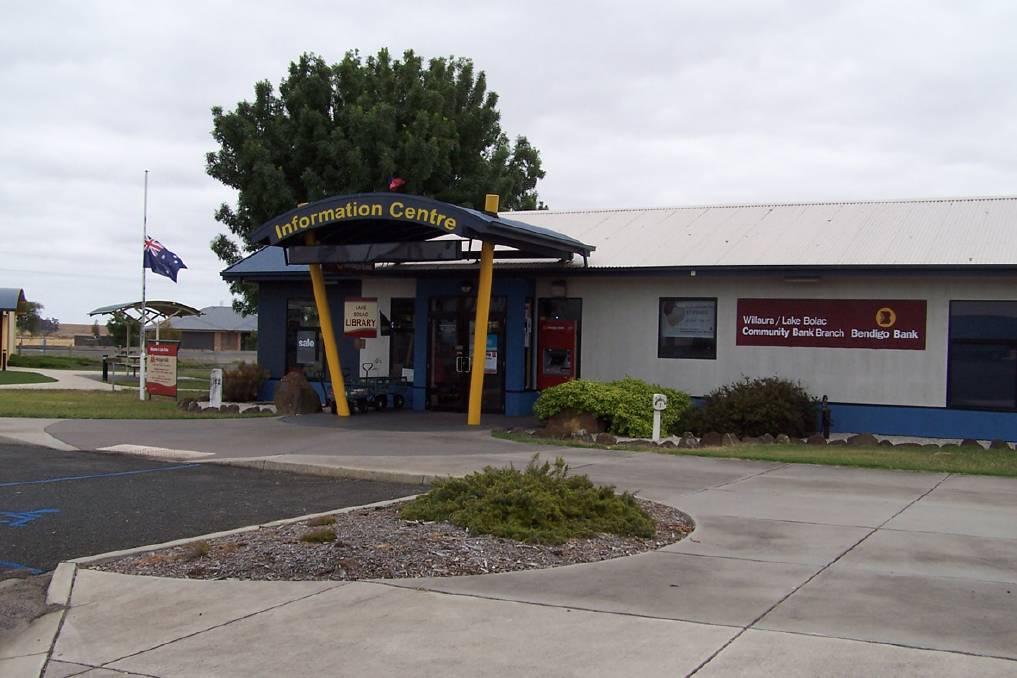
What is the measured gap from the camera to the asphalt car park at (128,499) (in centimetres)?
966

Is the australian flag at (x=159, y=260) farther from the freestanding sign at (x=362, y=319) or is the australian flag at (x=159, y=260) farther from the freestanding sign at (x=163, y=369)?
the freestanding sign at (x=362, y=319)

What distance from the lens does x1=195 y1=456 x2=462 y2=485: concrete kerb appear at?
13422mm

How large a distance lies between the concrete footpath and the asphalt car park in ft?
5.48

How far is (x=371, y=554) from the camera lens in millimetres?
8500

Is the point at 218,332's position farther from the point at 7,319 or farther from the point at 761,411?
the point at 761,411

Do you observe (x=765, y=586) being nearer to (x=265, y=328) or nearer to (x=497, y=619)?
(x=497, y=619)

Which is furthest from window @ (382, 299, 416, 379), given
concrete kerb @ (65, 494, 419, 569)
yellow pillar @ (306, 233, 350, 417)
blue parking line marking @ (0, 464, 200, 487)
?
concrete kerb @ (65, 494, 419, 569)

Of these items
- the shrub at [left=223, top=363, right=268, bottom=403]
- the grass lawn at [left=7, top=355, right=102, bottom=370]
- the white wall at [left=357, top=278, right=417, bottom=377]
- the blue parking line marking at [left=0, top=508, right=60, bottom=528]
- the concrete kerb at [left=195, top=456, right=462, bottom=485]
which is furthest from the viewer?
the grass lawn at [left=7, top=355, right=102, bottom=370]

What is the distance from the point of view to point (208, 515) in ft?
36.1

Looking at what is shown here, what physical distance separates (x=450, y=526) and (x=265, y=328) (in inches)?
708

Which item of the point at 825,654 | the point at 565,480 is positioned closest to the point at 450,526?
the point at 565,480

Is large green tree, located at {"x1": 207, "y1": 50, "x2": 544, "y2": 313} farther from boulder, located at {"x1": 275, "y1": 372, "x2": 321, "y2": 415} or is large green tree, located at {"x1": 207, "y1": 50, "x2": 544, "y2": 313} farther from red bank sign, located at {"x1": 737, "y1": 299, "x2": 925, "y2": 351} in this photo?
red bank sign, located at {"x1": 737, "y1": 299, "x2": 925, "y2": 351}

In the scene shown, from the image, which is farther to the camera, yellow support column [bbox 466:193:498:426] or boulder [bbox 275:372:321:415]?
boulder [bbox 275:372:321:415]

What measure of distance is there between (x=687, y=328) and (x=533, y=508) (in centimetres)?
1271
